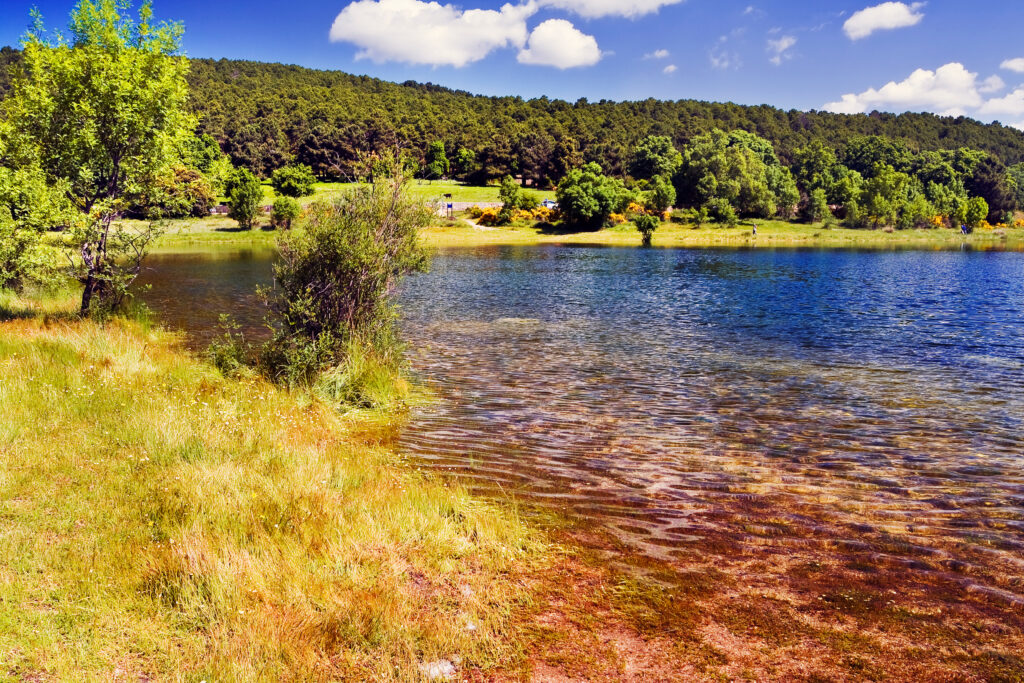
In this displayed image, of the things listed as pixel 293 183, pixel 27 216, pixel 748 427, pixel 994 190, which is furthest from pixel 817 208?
pixel 27 216

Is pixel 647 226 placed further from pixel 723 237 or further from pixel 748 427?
pixel 748 427

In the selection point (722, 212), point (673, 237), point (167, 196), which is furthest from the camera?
point (722, 212)

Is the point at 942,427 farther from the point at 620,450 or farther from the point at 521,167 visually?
the point at 521,167

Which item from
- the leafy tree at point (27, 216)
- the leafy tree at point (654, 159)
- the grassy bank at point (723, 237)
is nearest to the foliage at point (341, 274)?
the leafy tree at point (27, 216)

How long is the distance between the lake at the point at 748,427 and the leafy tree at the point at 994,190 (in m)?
176

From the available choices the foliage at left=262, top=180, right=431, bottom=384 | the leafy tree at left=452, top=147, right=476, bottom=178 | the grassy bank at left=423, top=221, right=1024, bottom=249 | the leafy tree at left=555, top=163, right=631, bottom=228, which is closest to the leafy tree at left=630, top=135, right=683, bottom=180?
the grassy bank at left=423, top=221, right=1024, bottom=249

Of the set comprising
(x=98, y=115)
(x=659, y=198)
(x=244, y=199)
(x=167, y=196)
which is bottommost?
(x=167, y=196)

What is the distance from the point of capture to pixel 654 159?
17538 centimetres

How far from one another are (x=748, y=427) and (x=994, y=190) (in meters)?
208

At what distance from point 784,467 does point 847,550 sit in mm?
3439

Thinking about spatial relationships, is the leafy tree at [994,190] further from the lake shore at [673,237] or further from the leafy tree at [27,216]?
the leafy tree at [27,216]

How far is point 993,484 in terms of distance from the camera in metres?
10.6

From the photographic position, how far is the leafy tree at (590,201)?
11881 cm

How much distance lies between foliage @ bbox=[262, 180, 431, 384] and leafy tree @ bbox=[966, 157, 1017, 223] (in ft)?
668
